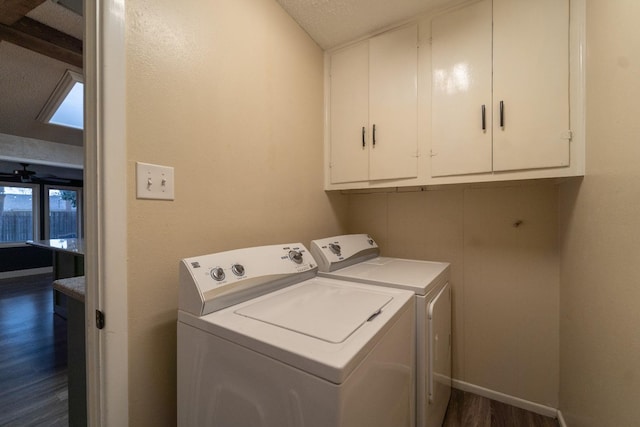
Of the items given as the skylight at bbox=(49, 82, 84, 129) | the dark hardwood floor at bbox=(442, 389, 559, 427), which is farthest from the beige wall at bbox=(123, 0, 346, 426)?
the skylight at bbox=(49, 82, 84, 129)

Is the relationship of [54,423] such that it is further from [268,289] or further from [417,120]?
[417,120]

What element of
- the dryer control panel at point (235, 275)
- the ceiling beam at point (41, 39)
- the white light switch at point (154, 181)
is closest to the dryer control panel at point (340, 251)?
the dryer control panel at point (235, 275)

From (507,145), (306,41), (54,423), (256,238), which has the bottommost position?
(54,423)

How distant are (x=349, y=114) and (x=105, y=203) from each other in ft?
5.20

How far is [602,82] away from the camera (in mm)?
1020

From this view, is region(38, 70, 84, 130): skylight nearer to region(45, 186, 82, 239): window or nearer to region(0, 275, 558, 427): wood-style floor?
region(0, 275, 558, 427): wood-style floor

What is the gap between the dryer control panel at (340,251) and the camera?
4.87 ft

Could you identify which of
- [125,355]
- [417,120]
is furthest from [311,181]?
[125,355]

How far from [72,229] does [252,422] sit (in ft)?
26.0

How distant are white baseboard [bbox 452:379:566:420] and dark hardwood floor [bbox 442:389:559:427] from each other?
22 mm

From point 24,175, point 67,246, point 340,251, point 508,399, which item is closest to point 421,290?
point 340,251

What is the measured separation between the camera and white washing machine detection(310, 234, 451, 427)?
43.1 inches

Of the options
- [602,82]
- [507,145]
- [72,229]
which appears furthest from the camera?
[72,229]

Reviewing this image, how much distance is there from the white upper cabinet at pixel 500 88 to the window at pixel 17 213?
788 centimetres
